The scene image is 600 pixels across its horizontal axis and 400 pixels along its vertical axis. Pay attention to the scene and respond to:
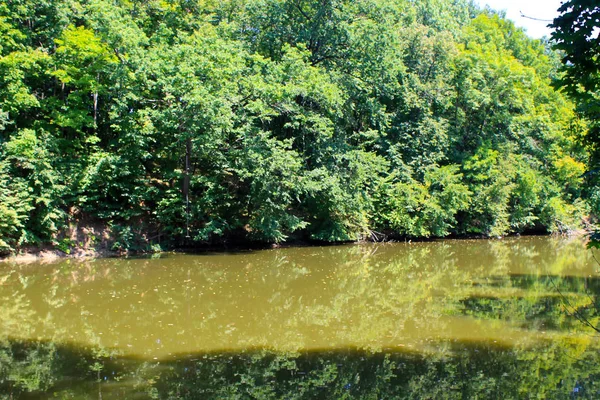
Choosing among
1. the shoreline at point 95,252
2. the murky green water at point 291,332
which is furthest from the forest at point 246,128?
the murky green water at point 291,332

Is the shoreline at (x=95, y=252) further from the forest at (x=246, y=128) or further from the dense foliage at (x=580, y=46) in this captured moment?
the dense foliage at (x=580, y=46)

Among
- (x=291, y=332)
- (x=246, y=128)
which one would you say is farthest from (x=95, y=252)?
(x=291, y=332)

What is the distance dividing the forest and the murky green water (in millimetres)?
3244

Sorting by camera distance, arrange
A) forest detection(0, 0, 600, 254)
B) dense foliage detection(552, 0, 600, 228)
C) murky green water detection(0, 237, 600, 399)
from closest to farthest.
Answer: dense foliage detection(552, 0, 600, 228)
murky green water detection(0, 237, 600, 399)
forest detection(0, 0, 600, 254)

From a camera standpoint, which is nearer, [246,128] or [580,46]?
[580,46]

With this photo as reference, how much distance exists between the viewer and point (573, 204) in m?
32.3

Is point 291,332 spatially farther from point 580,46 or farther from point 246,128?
point 246,128

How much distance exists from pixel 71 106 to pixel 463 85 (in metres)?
21.0

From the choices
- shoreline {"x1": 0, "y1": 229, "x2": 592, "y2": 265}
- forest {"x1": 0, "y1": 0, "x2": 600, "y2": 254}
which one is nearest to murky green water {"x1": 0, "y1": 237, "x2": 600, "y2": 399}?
shoreline {"x1": 0, "y1": 229, "x2": 592, "y2": 265}

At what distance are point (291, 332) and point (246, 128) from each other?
458 inches

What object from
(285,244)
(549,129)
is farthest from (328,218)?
(549,129)

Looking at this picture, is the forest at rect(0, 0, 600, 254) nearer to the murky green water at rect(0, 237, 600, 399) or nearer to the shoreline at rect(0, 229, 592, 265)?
the shoreline at rect(0, 229, 592, 265)

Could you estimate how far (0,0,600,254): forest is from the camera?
1866cm

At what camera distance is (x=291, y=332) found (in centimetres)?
981
